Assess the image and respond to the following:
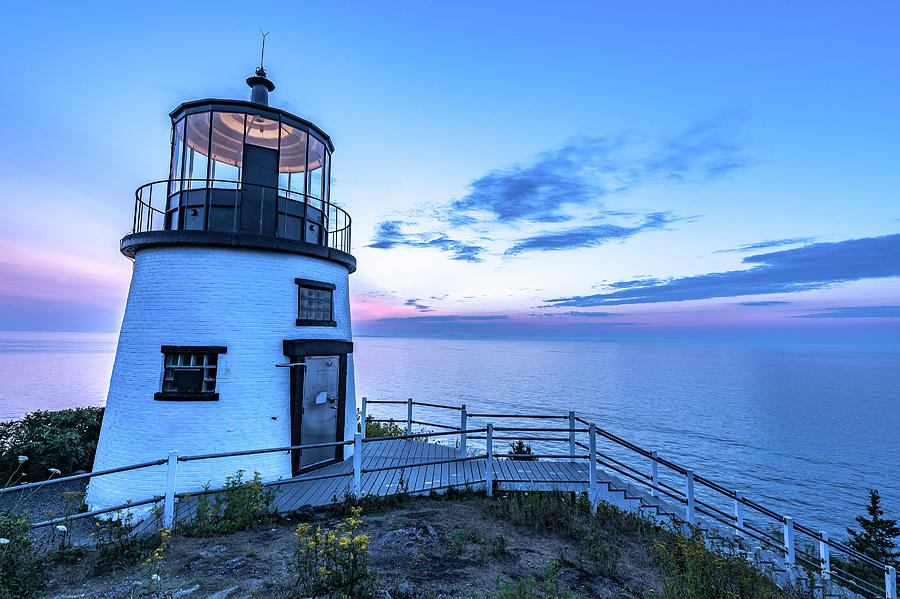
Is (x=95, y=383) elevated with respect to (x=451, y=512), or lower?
lower

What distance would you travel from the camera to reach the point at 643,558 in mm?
7098

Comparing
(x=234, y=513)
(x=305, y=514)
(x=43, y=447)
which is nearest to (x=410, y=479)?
(x=305, y=514)

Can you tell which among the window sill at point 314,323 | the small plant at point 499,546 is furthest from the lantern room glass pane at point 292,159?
the small plant at point 499,546

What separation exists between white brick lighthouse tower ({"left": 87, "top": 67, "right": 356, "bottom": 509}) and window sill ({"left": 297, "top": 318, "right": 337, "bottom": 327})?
29mm

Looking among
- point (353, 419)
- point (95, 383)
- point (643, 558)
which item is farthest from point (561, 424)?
point (95, 383)

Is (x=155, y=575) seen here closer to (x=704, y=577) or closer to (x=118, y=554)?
(x=118, y=554)

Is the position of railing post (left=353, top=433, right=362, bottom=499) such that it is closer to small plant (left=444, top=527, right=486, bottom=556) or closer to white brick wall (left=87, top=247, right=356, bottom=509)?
small plant (left=444, top=527, right=486, bottom=556)

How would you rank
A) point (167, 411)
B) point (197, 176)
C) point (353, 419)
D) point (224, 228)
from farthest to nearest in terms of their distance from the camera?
1. point (353, 419)
2. point (197, 176)
3. point (224, 228)
4. point (167, 411)

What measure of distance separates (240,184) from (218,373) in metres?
4.73

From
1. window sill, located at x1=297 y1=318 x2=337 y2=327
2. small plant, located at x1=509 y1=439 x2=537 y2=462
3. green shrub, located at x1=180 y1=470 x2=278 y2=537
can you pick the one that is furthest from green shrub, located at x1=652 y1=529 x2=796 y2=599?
window sill, located at x1=297 y1=318 x2=337 y2=327

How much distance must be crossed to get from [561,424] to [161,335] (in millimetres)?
45608

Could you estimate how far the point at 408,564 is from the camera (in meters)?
6.09

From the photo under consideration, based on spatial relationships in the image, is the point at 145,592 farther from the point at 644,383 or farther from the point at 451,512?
the point at 644,383

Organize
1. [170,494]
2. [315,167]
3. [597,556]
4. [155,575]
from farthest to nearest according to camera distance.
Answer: [315,167] → [170,494] → [597,556] → [155,575]
